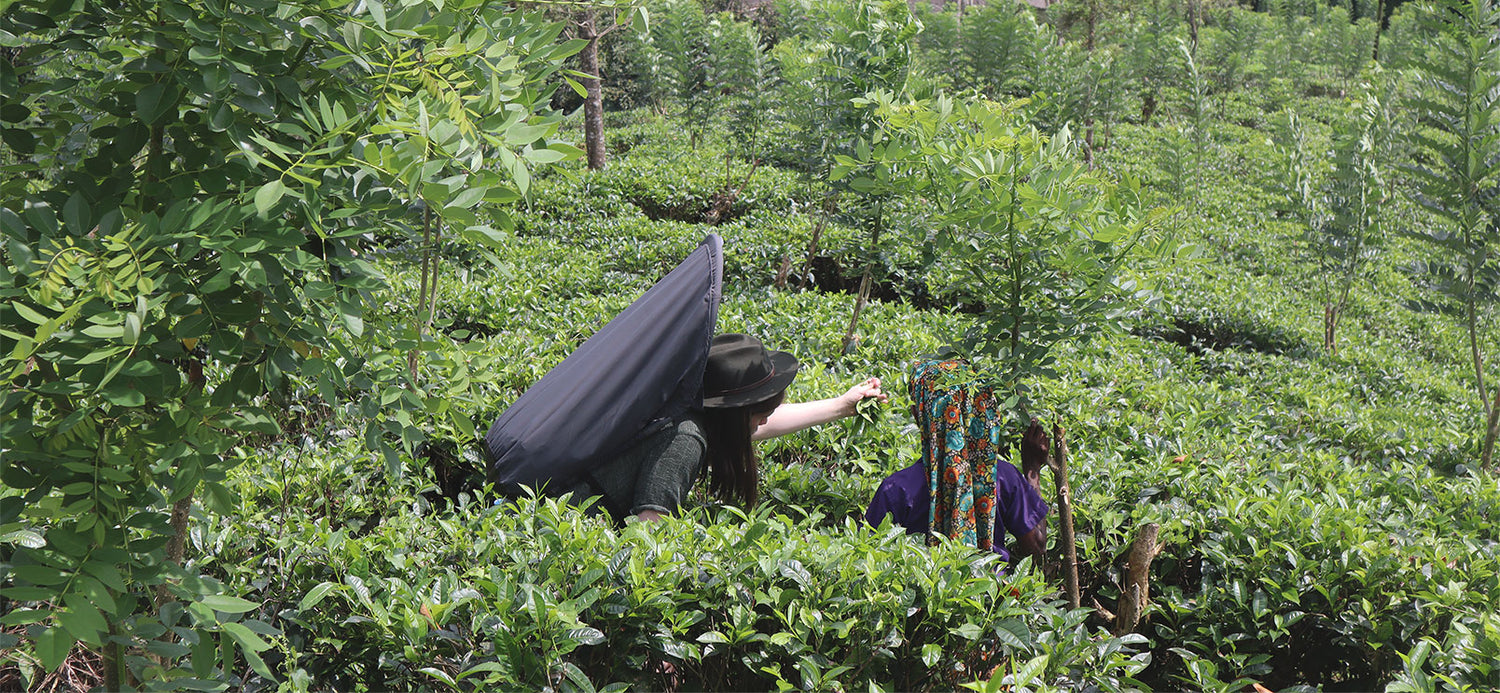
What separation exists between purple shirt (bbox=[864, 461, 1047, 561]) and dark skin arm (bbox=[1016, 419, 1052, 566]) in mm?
21

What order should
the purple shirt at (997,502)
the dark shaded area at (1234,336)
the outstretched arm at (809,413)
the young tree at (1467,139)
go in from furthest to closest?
1. the dark shaded area at (1234,336)
2. the young tree at (1467,139)
3. the outstretched arm at (809,413)
4. the purple shirt at (997,502)

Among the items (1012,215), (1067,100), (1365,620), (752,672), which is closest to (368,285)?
(752,672)

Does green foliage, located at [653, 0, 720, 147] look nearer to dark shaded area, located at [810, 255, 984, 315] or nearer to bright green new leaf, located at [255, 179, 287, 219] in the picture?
dark shaded area, located at [810, 255, 984, 315]

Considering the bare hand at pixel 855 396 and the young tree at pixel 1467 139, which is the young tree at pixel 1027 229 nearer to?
the bare hand at pixel 855 396

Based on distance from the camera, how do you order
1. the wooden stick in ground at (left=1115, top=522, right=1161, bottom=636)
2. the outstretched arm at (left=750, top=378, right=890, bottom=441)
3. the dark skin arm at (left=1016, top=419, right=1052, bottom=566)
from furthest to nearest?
the outstretched arm at (left=750, top=378, right=890, bottom=441) < the dark skin arm at (left=1016, top=419, right=1052, bottom=566) < the wooden stick in ground at (left=1115, top=522, right=1161, bottom=636)

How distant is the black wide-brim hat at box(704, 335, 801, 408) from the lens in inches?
112

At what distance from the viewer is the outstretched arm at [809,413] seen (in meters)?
3.10

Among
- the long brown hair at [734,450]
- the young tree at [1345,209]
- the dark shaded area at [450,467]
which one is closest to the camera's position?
the long brown hair at [734,450]

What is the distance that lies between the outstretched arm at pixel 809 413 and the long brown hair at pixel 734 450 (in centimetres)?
13

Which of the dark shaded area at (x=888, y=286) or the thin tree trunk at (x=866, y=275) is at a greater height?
the thin tree trunk at (x=866, y=275)

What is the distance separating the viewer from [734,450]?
295 centimetres

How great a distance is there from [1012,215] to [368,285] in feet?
5.67

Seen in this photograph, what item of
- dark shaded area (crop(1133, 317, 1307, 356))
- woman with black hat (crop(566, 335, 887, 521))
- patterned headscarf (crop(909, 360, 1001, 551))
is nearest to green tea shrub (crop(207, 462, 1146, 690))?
patterned headscarf (crop(909, 360, 1001, 551))

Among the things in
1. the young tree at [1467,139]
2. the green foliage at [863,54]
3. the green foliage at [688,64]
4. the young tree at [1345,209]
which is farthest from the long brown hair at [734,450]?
the green foliage at [688,64]
